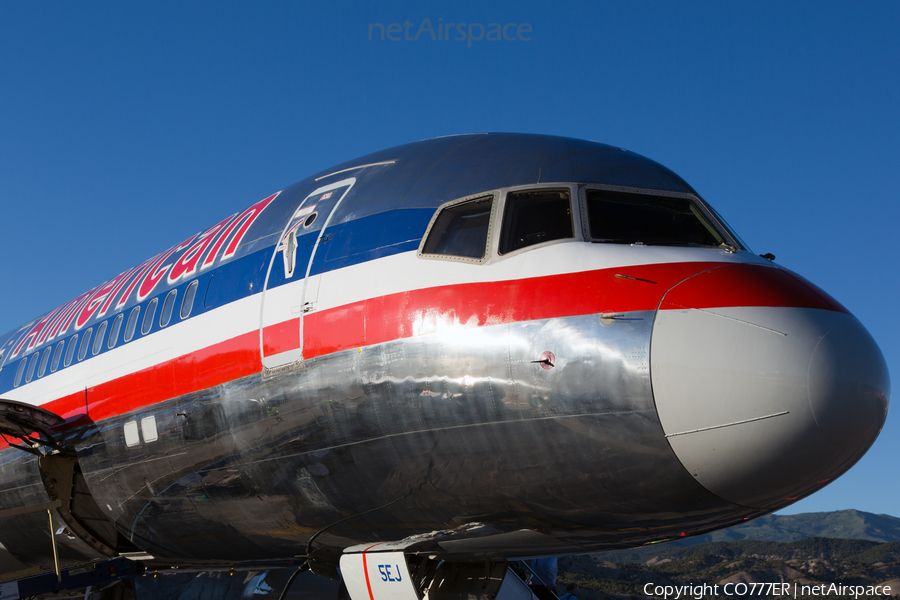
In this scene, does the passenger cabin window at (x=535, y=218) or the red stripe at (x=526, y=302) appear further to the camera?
the passenger cabin window at (x=535, y=218)

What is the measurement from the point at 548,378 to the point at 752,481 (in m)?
1.42

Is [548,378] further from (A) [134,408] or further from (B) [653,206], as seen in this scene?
(A) [134,408]

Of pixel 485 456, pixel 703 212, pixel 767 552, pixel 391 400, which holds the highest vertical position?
pixel 703 212

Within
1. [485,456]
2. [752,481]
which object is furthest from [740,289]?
[485,456]

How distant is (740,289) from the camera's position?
5.21 meters

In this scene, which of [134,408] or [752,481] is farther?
[134,408]

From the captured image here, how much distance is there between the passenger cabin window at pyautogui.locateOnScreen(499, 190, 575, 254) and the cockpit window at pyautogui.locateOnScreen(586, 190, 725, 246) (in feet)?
0.63

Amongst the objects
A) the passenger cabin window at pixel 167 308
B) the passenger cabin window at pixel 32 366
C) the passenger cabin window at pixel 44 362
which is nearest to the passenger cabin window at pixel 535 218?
the passenger cabin window at pixel 167 308

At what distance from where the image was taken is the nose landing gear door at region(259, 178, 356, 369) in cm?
664

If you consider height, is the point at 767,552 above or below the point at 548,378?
below

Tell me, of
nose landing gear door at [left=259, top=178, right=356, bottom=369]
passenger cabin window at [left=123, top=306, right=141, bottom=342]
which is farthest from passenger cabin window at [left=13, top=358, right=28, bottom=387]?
nose landing gear door at [left=259, top=178, right=356, bottom=369]

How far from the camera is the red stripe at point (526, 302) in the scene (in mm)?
5223
